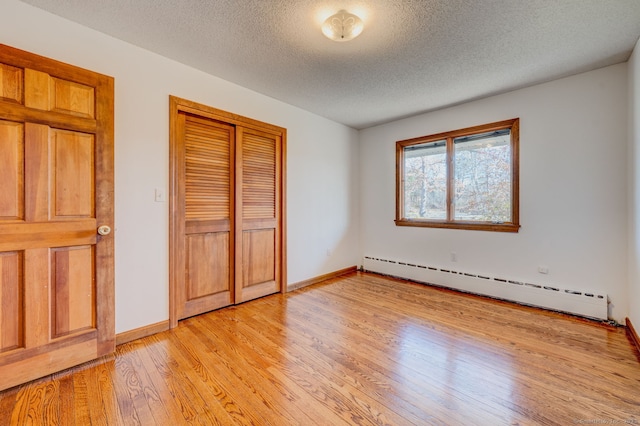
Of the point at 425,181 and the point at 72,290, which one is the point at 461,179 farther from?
the point at 72,290

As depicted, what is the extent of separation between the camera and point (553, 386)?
1.69m

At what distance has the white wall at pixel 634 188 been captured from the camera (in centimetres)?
222

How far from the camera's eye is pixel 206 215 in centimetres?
287

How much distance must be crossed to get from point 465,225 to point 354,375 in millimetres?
2606

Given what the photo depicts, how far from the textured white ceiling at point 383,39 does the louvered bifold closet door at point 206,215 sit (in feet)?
2.15

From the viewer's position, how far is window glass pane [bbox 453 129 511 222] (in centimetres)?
331

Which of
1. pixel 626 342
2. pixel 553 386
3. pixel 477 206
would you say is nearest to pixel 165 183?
pixel 553 386

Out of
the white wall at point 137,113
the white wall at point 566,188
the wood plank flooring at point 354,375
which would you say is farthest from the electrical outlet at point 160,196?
the white wall at point 566,188

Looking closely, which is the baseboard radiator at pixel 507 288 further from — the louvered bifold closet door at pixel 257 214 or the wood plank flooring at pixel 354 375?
the louvered bifold closet door at pixel 257 214

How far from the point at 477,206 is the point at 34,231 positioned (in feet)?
14.0

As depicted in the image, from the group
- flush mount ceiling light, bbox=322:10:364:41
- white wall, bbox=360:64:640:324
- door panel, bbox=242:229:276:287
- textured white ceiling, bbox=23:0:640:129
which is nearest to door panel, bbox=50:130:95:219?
textured white ceiling, bbox=23:0:640:129

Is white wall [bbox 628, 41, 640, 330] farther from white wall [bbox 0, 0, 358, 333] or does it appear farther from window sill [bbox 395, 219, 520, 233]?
white wall [bbox 0, 0, 358, 333]

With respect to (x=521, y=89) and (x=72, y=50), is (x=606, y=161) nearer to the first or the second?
(x=521, y=89)

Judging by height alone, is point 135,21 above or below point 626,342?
above
